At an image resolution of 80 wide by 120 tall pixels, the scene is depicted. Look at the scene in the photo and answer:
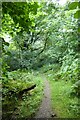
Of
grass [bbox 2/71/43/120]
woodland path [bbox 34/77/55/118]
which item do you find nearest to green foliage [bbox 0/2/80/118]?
grass [bbox 2/71/43/120]

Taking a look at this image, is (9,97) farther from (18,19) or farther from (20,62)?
(20,62)

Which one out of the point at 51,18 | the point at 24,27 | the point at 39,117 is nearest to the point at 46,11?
the point at 51,18

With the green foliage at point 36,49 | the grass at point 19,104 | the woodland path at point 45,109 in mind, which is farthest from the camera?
the woodland path at point 45,109

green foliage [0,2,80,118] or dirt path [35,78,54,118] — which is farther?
dirt path [35,78,54,118]

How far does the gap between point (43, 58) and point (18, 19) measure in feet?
54.4

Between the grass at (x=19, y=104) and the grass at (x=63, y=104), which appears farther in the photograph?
the grass at (x=63, y=104)

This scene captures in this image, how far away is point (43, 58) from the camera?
65.4ft

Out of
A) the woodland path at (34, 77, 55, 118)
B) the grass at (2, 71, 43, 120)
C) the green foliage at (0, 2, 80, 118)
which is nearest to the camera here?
the green foliage at (0, 2, 80, 118)

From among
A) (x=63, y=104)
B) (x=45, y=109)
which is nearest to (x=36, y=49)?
(x=63, y=104)

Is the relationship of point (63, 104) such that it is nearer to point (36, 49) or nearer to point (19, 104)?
point (19, 104)

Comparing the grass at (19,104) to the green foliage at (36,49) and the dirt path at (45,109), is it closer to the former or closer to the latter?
the green foliage at (36,49)

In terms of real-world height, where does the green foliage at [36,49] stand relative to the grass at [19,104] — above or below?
above

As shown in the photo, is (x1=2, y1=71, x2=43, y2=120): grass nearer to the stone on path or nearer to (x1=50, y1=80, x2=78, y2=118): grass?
the stone on path

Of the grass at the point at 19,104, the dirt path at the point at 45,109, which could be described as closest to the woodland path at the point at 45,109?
the dirt path at the point at 45,109
